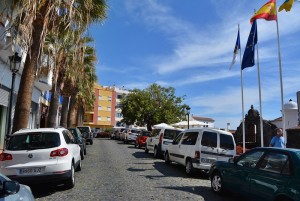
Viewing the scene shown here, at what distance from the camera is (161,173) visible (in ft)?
43.3

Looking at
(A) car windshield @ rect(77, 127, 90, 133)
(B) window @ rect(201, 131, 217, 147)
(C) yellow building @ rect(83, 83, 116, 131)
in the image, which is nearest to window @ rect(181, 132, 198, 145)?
(B) window @ rect(201, 131, 217, 147)

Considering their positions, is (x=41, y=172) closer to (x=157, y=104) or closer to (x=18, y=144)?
(x=18, y=144)

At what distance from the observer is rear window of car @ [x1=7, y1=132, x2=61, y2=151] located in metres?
9.08

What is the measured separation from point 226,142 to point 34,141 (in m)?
6.86

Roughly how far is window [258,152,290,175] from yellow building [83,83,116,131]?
94218mm

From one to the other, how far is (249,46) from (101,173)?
10.2 m

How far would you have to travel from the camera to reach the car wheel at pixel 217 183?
917 centimetres

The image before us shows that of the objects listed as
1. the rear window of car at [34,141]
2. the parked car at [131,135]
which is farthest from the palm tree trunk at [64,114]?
the rear window of car at [34,141]

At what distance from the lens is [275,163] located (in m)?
7.19

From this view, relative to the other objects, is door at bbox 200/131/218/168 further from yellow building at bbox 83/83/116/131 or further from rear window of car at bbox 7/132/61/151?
yellow building at bbox 83/83/116/131

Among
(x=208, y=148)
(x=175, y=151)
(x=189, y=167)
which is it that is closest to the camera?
(x=208, y=148)

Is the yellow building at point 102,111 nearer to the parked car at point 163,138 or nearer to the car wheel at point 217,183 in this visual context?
the parked car at point 163,138

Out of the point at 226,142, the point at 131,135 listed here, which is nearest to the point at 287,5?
the point at 226,142

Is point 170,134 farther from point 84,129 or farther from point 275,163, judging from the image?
point 84,129
